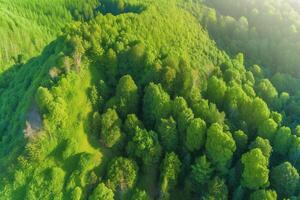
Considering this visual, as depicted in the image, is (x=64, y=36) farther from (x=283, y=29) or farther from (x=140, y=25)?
(x=283, y=29)

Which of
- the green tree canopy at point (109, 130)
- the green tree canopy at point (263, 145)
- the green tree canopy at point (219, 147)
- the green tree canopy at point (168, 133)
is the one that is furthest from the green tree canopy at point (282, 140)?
the green tree canopy at point (109, 130)

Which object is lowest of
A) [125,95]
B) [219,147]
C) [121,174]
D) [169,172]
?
[121,174]

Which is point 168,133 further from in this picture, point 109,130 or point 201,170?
point 109,130

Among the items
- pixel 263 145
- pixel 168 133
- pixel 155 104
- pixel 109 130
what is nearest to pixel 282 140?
pixel 263 145

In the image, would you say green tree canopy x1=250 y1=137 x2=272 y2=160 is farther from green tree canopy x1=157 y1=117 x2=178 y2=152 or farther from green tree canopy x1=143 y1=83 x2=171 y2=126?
green tree canopy x1=143 y1=83 x2=171 y2=126

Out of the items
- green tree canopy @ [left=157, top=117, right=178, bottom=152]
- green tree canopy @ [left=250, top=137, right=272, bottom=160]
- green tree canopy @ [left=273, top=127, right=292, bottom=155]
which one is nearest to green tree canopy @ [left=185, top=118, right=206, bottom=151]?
green tree canopy @ [left=157, top=117, right=178, bottom=152]

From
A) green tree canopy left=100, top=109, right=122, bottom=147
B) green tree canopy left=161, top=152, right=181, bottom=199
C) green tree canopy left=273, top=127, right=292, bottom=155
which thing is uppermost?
green tree canopy left=273, top=127, right=292, bottom=155

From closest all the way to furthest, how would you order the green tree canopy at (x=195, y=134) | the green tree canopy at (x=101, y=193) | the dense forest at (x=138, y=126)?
the green tree canopy at (x=101, y=193), the dense forest at (x=138, y=126), the green tree canopy at (x=195, y=134)

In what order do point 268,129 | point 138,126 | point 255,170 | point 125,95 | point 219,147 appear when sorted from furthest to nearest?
point 268,129 < point 125,95 < point 138,126 < point 219,147 < point 255,170

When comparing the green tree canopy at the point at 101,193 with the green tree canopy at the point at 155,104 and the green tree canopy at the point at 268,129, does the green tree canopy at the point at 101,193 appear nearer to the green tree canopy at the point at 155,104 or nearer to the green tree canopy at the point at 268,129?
the green tree canopy at the point at 155,104
